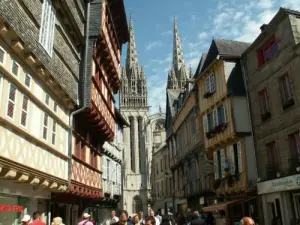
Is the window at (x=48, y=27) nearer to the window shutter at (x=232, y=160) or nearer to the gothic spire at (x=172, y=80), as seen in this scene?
the window shutter at (x=232, y=160)

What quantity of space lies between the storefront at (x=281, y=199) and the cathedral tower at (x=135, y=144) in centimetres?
5266

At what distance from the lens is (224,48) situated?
781 inches

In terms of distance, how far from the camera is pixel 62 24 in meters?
12.2

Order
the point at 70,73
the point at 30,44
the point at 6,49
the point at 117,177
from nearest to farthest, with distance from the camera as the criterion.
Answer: the point at 6,49 < the point at 30,44 < the point at 70,73 < the point at 117,177

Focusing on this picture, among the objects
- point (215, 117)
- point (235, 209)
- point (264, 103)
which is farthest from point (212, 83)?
point (235, 209)

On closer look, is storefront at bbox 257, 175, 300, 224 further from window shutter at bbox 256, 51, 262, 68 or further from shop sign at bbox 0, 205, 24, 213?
shop sign at bbox 0, 205, 24, 213

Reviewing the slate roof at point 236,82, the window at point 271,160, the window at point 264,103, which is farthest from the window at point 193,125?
the window at point 271,160

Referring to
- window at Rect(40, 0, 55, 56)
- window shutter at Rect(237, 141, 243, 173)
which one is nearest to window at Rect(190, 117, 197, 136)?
window shutter at Rect(237, 141, 243, 173)

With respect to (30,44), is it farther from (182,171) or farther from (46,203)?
(182,171)

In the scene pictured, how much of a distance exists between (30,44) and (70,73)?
12.8 ft

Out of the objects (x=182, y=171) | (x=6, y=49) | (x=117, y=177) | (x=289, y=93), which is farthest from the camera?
(x=182, y=171)

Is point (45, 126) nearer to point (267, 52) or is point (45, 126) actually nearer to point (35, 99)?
point (35, 99)

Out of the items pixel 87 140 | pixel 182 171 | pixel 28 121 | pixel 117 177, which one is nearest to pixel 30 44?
pixel 28 121

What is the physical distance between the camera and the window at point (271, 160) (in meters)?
14.9
